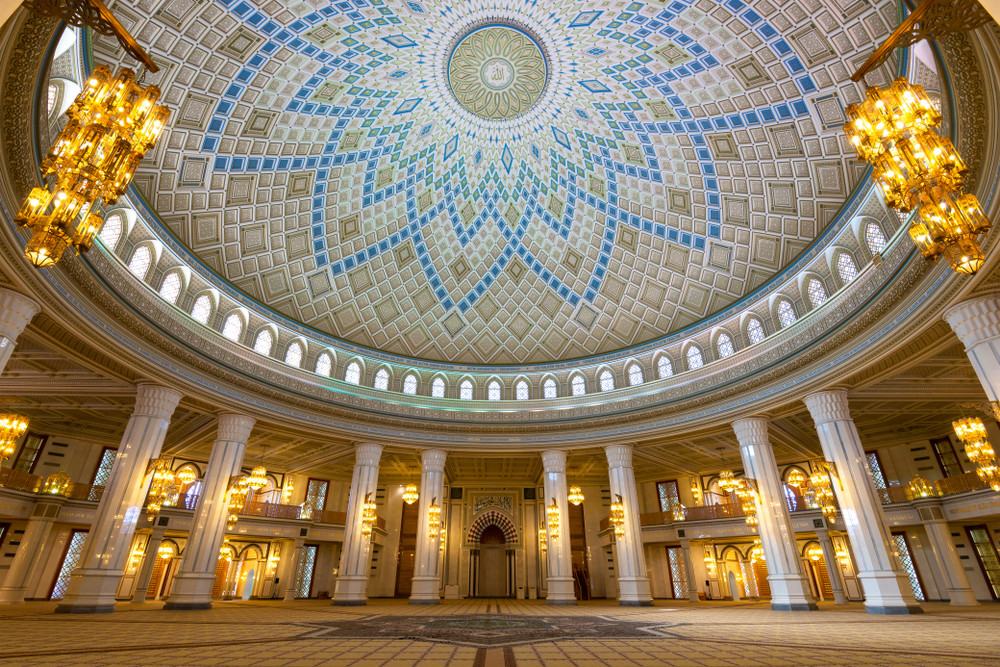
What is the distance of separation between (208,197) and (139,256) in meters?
3.02

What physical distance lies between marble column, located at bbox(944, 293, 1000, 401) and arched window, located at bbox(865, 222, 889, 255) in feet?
13.1

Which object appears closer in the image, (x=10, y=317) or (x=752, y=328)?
(x=10, y=317)

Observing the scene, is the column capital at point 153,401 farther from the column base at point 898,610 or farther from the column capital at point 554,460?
the column base at point 898,610

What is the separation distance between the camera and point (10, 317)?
9539 millimetres

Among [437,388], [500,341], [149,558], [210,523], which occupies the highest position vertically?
[500,341]

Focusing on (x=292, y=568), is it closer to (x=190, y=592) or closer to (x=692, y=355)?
(x=190, y=592)

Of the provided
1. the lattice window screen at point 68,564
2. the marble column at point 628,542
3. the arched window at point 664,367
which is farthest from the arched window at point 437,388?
the lattice window screen at point 68,564

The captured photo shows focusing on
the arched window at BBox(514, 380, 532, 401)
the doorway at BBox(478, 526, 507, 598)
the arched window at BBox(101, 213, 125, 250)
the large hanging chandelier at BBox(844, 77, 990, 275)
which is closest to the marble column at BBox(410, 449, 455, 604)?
the arched window at BBox(514, 380, 532, 401)

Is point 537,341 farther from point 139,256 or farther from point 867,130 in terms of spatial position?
Answer: point 867,130

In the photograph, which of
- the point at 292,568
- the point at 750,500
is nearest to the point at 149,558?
the point at 292,568

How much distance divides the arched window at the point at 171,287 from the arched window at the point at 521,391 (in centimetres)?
1356

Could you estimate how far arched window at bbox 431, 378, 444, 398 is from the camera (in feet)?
72.0

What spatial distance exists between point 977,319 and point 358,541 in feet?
60.4

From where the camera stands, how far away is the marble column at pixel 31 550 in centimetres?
1744
